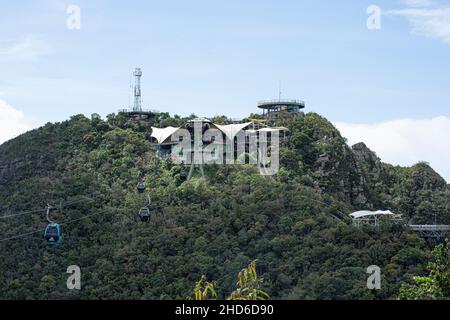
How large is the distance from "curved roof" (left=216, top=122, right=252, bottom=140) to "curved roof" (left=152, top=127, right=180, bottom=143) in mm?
3632

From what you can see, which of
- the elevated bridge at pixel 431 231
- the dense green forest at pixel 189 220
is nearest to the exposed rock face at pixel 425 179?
the dense green forest at pixel 189 220

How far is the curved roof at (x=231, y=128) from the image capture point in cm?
6756

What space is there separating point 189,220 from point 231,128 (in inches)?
425

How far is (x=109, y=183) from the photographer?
65938 mm

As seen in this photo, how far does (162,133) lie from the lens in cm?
7056

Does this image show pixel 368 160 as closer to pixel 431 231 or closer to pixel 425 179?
pixel 425 179

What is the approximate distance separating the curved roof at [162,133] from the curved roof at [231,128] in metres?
3.63

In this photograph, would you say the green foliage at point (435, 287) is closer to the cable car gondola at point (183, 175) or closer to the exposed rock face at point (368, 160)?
the cable car gondola at point (183, 175)

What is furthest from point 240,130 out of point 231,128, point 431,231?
point 431,231

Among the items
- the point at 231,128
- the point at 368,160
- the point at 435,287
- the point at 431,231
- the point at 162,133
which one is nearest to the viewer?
the point at 435,287

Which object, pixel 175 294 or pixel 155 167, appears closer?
pixel 175 294

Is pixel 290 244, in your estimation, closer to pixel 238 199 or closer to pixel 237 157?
pixel 238 199

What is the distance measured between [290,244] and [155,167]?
1486cm
